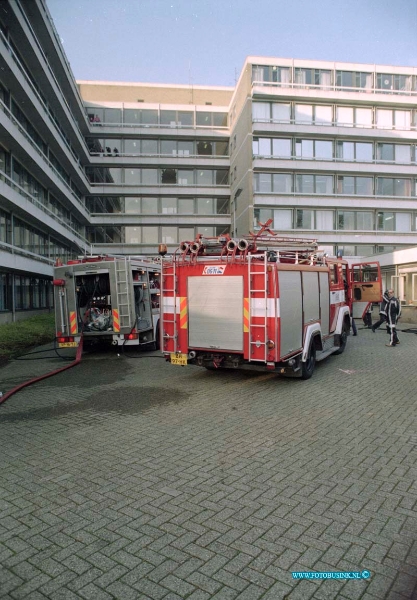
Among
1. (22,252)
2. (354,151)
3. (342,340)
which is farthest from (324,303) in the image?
(354,151)

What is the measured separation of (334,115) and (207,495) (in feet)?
139

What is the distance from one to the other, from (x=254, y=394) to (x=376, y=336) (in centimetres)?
1145

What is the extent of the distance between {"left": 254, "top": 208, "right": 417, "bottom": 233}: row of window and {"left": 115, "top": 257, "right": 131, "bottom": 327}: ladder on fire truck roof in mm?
28317

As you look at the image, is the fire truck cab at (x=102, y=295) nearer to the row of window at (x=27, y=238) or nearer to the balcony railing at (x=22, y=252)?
the balcony railing at (x=22, y=252)

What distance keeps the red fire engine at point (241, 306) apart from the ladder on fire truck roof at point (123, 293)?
299 centimetres

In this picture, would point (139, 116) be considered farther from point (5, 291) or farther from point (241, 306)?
point (241, 306)

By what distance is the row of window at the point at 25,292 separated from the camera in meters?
20.2

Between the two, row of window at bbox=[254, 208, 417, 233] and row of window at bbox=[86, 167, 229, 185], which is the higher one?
row of window at bbox=[86, 167, 229, 185]

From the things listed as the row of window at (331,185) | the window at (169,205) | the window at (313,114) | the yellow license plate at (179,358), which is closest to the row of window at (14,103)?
the yellow license plate at (179,358)

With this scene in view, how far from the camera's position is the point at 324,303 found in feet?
33.3

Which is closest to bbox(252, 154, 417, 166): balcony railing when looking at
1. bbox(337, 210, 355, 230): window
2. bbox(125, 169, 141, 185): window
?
bbox(337, 210, 355, 230): window

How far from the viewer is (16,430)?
579 cm

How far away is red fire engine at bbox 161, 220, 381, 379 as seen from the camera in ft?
25.3

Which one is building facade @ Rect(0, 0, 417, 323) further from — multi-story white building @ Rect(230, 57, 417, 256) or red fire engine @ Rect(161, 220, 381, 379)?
red fire engine @ Rect(161, 220, 381, 379)
